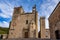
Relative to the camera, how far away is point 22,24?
34.7m

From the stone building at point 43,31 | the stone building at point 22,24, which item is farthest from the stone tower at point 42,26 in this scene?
the stone building at point 22,24

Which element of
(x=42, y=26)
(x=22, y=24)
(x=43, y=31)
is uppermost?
(x=22, y=24)

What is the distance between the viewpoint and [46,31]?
37.4 meters

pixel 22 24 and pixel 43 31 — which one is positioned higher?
pixel 22 24

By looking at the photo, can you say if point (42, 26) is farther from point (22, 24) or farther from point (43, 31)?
point (22, 24)

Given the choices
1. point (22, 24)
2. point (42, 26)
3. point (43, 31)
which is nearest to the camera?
point (22, 24)

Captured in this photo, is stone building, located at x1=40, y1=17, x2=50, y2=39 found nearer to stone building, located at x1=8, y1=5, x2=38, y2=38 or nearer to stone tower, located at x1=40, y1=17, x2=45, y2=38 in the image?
stone tower, located at x1=40, y1=17, x2=45, y2=38

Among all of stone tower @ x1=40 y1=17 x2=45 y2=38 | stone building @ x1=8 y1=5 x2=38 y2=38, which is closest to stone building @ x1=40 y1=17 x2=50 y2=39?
stone tower @ x1=40 y1=17 x2=45 y2=38

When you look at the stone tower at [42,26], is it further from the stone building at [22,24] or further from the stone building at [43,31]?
the stone building at [22,24]

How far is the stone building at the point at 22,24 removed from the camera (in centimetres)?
3344

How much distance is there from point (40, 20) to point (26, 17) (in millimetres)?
5718

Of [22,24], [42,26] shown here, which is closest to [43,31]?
[42,26]

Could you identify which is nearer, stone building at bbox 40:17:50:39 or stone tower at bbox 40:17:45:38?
stone building at bbox 40:17:50:39

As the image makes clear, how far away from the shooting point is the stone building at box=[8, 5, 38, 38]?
33.4 metres
